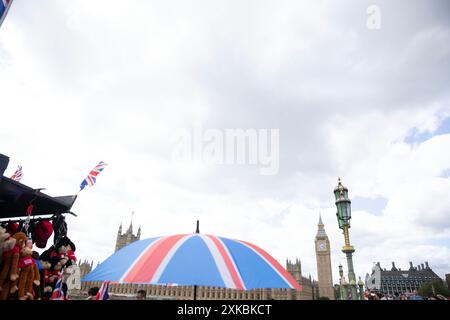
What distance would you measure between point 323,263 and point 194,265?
118091 mm

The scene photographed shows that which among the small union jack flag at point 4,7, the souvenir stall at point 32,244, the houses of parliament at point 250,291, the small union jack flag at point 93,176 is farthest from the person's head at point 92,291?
the houses of parliament at point 250,291

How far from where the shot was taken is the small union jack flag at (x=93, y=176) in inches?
347

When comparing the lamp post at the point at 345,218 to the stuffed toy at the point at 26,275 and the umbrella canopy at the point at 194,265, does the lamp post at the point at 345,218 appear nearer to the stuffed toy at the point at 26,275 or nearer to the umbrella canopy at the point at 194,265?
the umbrella canopy at the point at 194,265

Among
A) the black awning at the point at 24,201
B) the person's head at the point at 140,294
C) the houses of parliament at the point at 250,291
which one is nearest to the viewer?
the black awning at the point at 24,201

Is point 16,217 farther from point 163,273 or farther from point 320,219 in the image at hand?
point 320,219

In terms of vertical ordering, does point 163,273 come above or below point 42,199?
below

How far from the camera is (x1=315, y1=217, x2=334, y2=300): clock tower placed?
99.9 m

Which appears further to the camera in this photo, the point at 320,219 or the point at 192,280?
the point at 320,219

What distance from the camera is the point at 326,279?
102688mm

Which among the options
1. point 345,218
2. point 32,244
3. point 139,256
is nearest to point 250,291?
point 345,218

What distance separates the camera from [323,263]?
107 meters

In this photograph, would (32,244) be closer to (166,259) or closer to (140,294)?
(140,294)
